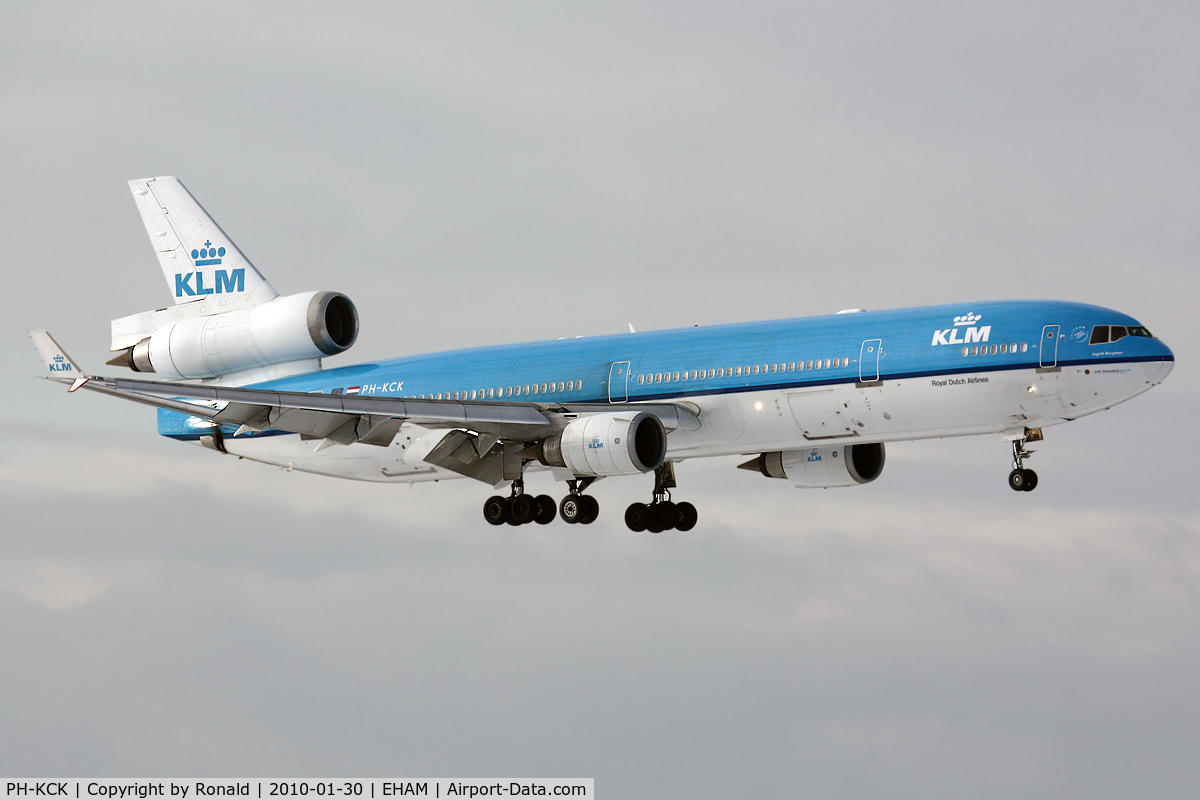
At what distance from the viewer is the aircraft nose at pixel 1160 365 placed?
147 ft

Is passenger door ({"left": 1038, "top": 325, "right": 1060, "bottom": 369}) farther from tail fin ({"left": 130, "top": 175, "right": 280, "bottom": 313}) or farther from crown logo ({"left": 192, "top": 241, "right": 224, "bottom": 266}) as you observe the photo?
crown logo ({"left": 192, "top": 241, "right": 224, "bottom": 266})

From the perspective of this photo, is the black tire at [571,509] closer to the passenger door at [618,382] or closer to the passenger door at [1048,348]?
the passenger door at [618,382]

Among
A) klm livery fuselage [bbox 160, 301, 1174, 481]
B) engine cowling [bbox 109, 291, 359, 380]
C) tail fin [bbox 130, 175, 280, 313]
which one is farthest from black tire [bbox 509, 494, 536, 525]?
tail fin [bbox 130, 175, 280, 313]

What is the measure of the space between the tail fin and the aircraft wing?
6.97m

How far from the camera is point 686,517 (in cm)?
5466

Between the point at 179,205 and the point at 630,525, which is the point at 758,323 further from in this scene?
the point at 179,205

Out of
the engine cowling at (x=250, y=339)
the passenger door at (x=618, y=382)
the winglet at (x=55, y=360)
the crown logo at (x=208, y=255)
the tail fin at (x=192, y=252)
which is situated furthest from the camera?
the crown logo at (x=208, y=255)

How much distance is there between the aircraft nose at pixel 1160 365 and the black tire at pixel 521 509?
747 inches

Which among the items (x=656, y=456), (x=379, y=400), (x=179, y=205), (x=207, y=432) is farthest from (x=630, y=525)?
(x=179, y=205)

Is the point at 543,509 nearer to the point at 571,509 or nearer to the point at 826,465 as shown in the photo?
the point at 571,509

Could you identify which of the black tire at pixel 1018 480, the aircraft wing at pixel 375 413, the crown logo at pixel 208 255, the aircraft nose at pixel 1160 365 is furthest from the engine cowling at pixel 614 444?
the crown logo at pixel 208 255

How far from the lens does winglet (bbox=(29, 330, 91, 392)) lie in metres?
42.6

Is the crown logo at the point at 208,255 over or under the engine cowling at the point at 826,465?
over

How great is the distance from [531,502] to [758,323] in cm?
918
